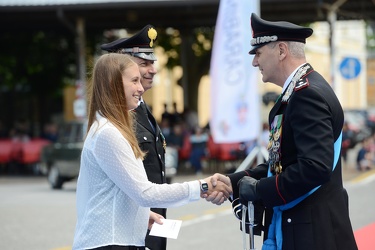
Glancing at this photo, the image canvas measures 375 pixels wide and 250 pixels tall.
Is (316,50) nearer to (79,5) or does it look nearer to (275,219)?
(79,5)

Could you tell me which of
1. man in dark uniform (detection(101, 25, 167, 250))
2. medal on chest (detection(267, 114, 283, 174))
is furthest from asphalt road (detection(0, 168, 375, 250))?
medal on chest (detection(267, 114, 283, 174))

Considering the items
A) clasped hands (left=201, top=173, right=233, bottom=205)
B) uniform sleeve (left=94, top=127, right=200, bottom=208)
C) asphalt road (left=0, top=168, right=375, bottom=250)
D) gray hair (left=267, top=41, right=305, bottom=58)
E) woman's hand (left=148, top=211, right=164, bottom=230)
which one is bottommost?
asphalt road (left=0, top=168, right=375, bottom=250)

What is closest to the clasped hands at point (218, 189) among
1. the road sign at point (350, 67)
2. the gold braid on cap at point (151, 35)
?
the gold braid on cap at point (151, 35)

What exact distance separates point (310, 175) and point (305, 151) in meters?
0.11

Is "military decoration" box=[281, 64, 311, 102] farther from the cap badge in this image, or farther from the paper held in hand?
the paper held in hand

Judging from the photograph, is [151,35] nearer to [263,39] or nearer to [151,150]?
[151,150]

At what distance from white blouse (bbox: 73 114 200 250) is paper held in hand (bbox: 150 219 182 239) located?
0.24m

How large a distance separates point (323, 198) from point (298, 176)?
24cm

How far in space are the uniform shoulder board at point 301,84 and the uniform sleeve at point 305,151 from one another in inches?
0.9

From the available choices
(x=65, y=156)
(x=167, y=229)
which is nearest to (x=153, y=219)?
(x=167, y=229)

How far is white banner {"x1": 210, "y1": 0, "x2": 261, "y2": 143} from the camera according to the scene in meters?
15.1

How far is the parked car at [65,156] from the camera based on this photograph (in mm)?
19781

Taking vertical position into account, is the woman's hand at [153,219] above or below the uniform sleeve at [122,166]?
below

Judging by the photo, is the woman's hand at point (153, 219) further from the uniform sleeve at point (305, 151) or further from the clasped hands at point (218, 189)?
the uniform sleeve at point (305, 151)
